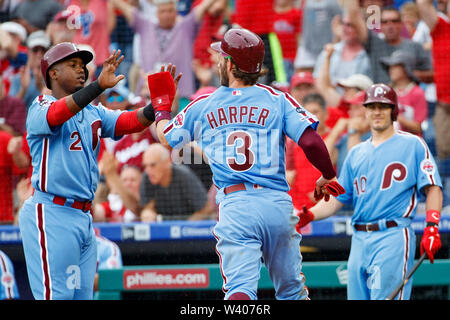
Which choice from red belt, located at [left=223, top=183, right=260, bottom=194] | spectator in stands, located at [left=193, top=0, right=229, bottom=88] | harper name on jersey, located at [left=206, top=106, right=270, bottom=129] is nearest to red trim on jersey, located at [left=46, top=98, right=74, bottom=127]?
harper name on jersey, located at [left=206, top=106, right=270, bottom=129]

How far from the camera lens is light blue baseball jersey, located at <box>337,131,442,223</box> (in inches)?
206

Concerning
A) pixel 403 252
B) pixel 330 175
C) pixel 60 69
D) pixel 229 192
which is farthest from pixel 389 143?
pixel 60 69

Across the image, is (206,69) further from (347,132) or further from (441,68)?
(441,68)

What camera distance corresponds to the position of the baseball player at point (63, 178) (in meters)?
4.29

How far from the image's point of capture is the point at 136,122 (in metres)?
4.74

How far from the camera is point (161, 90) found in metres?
4.58

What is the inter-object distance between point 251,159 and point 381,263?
4.95 ft

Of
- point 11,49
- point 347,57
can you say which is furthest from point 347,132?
point 11,49

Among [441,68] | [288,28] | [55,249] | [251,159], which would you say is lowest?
[55,249]

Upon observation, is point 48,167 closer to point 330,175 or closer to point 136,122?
point 136,122

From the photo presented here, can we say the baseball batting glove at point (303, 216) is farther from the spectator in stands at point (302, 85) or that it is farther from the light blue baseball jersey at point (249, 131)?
the spectator in stands at point (302, 85)

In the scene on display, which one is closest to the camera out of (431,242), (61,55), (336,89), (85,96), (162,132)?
(85,96)

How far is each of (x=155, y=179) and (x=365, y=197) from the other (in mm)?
2733

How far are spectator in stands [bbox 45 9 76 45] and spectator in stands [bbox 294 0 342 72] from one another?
2535mm
